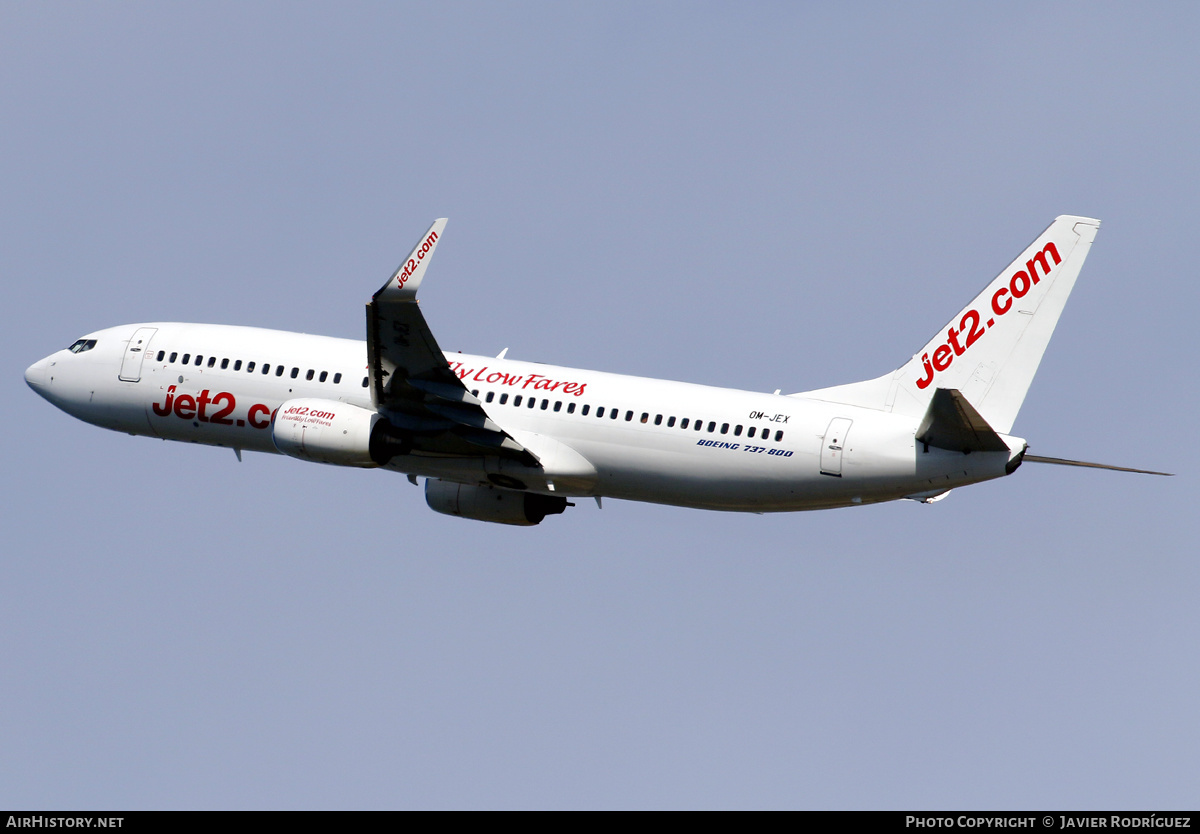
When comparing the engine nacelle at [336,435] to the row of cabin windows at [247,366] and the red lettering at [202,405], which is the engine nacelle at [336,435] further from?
the red lettering at [202,405]

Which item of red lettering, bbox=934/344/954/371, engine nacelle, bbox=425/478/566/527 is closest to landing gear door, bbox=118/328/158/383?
engine nacelle, bbox=425/478/566/527

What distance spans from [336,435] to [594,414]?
6.47 m

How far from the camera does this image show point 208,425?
48500 millimetres

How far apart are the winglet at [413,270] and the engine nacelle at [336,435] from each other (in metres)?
4.28

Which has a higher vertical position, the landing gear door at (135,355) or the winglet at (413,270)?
the landing gear door at (135,355)

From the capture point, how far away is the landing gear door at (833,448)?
42.1 meters

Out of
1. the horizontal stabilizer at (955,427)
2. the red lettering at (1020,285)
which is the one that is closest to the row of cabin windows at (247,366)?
the horizontal stabilizer at (955,427)

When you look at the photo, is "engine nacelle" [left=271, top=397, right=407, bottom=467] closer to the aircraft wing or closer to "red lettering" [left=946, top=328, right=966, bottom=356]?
the aircraft wing

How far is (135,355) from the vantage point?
50000mm
